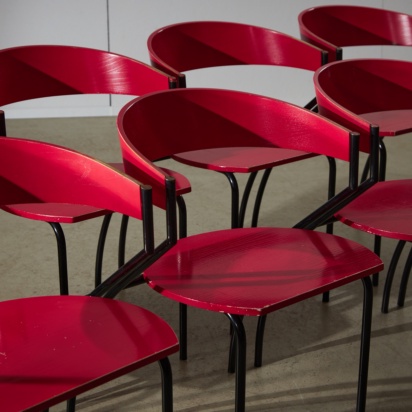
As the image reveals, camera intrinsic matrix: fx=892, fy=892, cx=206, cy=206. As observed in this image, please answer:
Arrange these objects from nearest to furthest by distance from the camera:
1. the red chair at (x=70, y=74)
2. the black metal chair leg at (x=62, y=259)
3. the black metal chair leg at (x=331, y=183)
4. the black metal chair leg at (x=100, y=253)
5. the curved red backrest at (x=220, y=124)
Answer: the curved red backrest at (x=220, y=124)
the black metal chair leg at (x=62, y=259)
the red chair at (x=70, y=74)
the black metal chair leg at (x=100, y=253)
the black metal chair leg at (x=331, y=183)

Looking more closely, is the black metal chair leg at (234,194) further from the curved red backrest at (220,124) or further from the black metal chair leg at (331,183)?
the black metal chair leg at (331,183)

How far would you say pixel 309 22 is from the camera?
379 centimetres

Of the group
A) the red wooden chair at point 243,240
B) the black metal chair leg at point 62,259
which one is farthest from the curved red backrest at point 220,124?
the black metal chair leg at point 62,259

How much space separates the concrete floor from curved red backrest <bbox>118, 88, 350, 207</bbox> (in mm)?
692

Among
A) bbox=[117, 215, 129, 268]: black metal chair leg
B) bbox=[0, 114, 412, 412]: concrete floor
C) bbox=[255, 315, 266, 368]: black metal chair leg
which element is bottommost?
bbox=[0, 114, 412, 412]: concrete floor

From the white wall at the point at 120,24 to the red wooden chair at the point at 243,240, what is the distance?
134 inches

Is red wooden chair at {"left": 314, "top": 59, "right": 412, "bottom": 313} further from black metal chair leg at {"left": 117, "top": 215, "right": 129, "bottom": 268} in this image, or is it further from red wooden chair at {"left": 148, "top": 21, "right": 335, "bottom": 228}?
black metal chair leg at {"left": 117, "top": 215, "right": 129, "bottom": 268}

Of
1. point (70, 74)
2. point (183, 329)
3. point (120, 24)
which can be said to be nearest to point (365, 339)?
point (183, 329)

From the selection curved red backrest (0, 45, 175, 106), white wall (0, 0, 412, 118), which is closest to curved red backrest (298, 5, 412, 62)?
curved red backrest (0, 45, 175, 106)

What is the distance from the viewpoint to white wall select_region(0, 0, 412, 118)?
18.6 feet

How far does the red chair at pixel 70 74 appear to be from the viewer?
2902 millimetres

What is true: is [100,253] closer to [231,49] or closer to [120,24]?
[231,49]

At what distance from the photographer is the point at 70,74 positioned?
3.04 m

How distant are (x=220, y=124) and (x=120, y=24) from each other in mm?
3422
